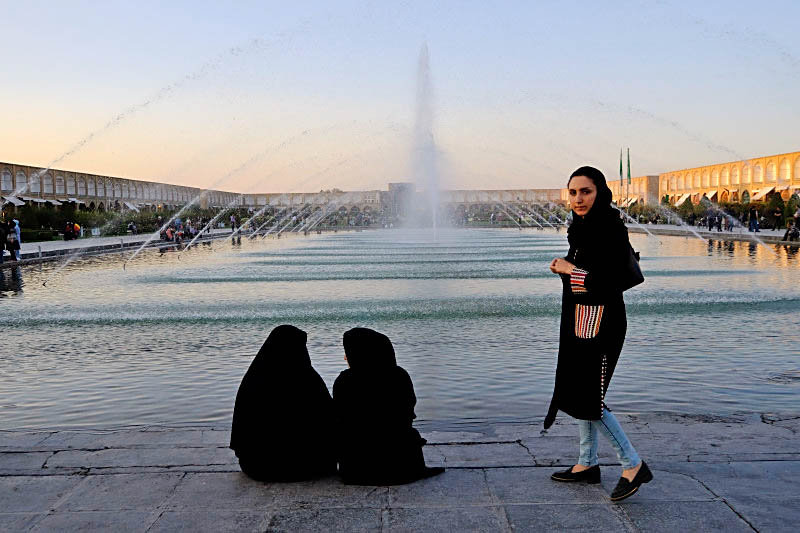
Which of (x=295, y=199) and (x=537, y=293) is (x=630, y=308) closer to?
(x=537, y=293)

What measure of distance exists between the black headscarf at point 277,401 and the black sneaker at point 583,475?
1.00m

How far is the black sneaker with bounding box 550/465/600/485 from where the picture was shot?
3.39 m

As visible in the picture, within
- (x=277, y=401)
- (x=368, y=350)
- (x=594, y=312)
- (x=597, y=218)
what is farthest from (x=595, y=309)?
(x=277, y=401)

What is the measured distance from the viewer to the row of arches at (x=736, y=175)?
56.7 meters

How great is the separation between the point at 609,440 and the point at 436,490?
28.0 inches

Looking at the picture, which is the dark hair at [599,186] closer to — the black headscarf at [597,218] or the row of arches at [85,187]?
the black headscarf at [597,218]

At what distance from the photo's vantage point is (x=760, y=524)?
292 centimetres

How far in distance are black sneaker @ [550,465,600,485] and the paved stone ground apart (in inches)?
1.4

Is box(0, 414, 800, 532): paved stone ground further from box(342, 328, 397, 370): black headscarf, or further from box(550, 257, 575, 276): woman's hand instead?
box(550, 257, 575, 276): woman's hand

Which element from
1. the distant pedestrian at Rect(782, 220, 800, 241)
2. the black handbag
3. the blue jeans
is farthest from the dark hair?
the distant pedestrian at Rect(782, 220, 800, 241)

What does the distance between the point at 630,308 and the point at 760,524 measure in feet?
26.1

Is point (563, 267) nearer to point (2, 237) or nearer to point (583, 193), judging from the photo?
point (583, 193)

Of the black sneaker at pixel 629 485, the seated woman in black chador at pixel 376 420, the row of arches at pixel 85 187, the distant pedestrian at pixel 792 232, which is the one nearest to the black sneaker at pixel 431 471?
the seated woman in black chador at pixel 376 420

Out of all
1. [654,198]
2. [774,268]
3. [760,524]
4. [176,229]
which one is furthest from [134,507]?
[654,198]
